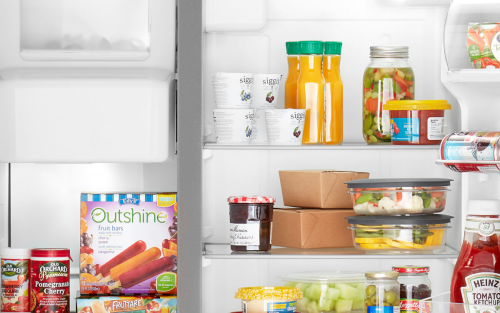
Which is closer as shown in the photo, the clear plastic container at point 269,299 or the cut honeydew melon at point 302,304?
the clear plastic container at point 269,299

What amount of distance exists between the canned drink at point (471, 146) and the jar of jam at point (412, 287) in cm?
32

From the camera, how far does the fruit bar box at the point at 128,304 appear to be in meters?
1.82

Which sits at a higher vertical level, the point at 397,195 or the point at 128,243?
the point at 397,195

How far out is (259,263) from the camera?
83.7 inches

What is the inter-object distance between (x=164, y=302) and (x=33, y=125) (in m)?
0.62

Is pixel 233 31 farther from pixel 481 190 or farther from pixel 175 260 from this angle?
pixel 481 190

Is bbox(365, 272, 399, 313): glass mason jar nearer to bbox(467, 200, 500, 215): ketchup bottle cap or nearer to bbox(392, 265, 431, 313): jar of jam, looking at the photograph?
bbox(392, 265, 431, 313): jar of jam

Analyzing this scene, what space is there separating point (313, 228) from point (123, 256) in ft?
1.85

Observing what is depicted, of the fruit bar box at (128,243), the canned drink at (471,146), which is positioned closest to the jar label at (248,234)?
the fruit bar box at (128,243)

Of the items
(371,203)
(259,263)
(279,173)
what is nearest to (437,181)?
(371,203)

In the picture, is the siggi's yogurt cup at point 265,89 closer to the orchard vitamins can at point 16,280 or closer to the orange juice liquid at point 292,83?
the orange juice liquid at point 292,83

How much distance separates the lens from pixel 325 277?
1900 mm

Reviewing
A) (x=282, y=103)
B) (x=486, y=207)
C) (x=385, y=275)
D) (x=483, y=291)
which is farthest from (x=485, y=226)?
(x=282, y=103)

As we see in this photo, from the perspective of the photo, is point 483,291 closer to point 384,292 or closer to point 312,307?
point 384,292
